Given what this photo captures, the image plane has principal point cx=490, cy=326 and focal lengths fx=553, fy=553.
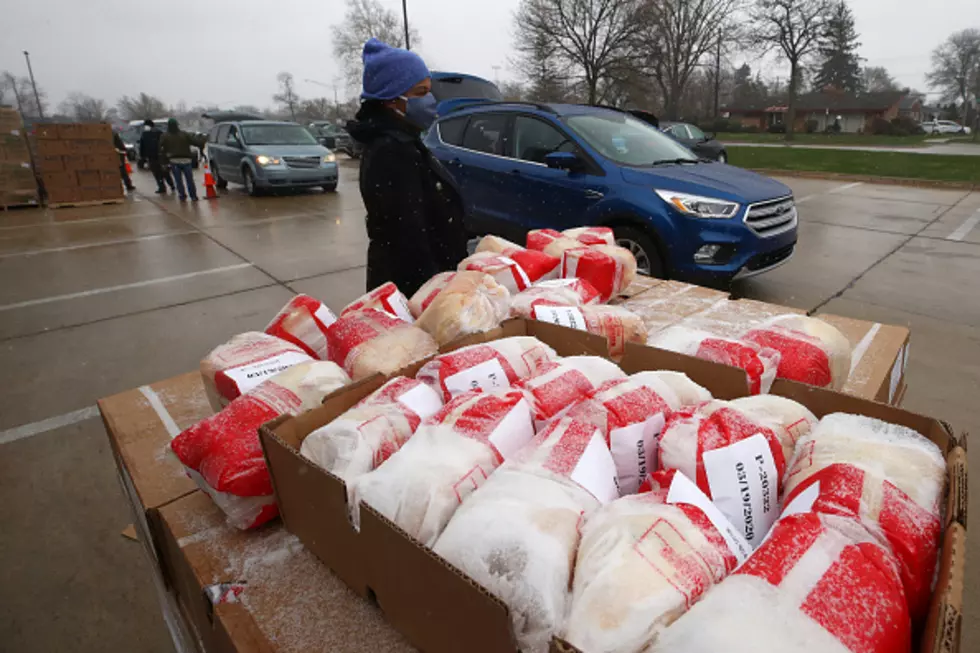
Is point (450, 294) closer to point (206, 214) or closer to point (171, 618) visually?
point (171, 618)

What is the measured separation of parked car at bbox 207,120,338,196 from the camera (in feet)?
40.9

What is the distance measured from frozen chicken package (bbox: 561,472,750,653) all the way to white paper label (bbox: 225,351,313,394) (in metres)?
1.11

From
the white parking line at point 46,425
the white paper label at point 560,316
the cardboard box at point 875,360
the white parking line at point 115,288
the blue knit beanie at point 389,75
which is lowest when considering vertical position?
the white parking line at point 46,425

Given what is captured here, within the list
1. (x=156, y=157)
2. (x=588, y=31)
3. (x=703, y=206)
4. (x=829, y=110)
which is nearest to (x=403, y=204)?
(x=703, y=206)

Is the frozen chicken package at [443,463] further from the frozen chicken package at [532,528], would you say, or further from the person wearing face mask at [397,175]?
the person wearing face mask at [397,175]

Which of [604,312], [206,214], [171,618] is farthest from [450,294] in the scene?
[206,214]

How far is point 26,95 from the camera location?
2493 inches

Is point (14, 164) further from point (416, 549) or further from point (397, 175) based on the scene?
point (416, 549)

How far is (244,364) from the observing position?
67.6 inches

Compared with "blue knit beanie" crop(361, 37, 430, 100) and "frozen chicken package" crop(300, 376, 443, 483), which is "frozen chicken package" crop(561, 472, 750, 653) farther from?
"blue knit beanie" crop(361, 37, 430, 100)

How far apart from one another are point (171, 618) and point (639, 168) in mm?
4705

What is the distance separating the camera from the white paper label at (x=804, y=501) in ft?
3.30

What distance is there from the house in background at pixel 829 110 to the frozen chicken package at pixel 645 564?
69.4 metres

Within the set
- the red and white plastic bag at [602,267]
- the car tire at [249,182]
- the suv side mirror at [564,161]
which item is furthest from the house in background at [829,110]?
the red and white plastic bag at [602,267]
